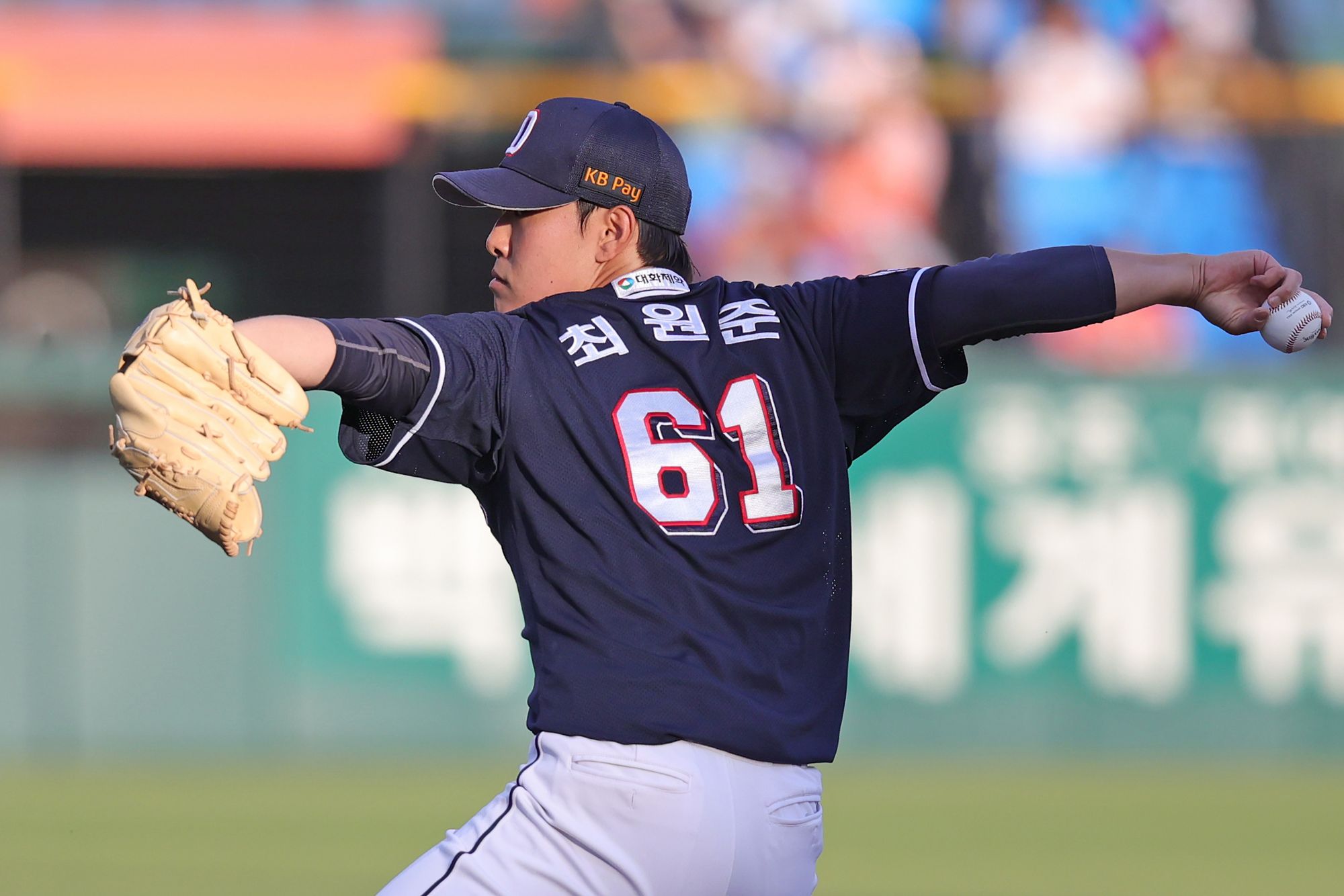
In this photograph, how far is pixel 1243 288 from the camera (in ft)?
8.95

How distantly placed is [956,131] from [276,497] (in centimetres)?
417

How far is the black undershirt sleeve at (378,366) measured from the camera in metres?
2.37

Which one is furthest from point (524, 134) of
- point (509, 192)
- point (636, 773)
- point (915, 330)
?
point (636, 773)

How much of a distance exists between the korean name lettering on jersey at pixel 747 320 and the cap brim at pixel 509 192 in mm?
296

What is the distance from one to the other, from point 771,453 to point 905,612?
566cm

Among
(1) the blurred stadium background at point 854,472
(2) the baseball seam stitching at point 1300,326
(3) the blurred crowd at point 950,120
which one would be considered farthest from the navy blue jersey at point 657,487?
(3) the blurred crowd at point 950,120

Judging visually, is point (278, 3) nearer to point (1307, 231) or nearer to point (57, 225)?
point (57, 225)

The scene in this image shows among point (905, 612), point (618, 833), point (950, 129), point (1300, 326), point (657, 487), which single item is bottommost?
point (905, 612)

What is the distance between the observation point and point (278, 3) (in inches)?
424

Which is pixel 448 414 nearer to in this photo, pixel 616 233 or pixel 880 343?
pixel 616 233

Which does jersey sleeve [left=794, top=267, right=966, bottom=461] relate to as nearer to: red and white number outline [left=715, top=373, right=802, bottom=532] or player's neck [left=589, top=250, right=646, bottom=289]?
red and white number outline [left=715, top=373, right=802, bottom=532]

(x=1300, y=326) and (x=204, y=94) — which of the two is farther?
(x=204, y=94)

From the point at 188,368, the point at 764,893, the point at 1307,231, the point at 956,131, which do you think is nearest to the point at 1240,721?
the point at 1307,231

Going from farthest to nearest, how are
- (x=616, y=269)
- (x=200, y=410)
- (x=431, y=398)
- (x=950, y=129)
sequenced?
1. (x=950, y=129)
2. (x=616, y=269)
3. (x=431, y=398)
4. (x=200, y=410)
